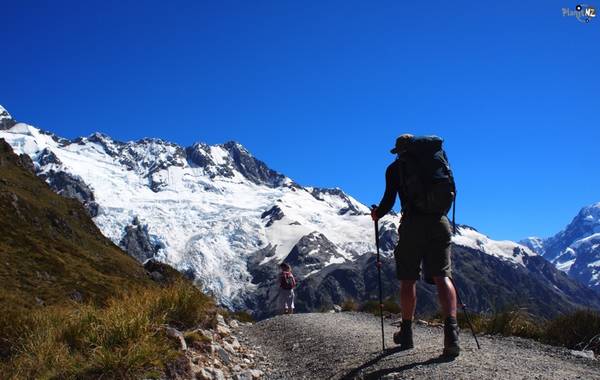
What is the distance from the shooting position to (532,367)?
7.87 metres

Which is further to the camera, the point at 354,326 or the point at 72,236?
the point at 72,236

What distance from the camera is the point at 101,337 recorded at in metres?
8.39

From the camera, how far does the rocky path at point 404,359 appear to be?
7.39m

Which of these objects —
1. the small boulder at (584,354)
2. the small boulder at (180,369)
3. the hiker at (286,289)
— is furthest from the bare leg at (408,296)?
the hiker at (286,289)

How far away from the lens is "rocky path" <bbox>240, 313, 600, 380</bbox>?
24.3ft

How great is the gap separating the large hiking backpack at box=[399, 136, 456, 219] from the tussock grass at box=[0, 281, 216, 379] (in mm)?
4123

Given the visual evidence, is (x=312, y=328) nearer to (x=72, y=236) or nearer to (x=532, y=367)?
(x=532, y=367)

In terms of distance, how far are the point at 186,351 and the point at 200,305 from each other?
198cm

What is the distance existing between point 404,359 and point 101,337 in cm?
428

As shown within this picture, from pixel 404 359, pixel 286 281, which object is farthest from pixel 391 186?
pixel 286 281

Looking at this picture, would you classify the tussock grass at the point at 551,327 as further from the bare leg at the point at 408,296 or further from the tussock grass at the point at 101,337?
the tussock grass at the point at 101,337

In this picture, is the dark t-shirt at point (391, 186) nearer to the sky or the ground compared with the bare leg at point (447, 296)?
nearer to the sky

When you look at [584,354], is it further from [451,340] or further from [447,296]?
[447,296]

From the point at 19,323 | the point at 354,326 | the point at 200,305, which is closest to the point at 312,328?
the point at 354,326
